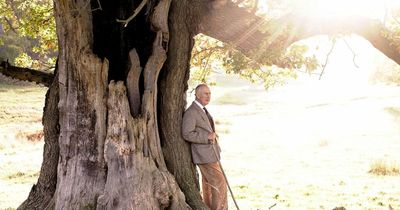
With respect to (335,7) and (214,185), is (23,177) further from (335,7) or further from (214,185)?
(335,7)

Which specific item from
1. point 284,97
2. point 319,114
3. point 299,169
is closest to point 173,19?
point 299,169

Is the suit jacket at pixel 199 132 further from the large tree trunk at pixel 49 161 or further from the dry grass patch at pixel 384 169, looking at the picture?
the dry grass patch at pixel 384 169

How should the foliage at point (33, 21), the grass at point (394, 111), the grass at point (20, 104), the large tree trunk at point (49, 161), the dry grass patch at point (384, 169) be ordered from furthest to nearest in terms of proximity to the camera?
the grass at point (20, 104) → the grass at point (394, 111) → the dry grass patch at point (384, 169) → the foliage at point (33, 21) → the large tree trunk at point (49, 161)

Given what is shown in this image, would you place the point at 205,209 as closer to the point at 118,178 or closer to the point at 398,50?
the point at 118,178

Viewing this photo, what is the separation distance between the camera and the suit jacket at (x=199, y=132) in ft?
29.8

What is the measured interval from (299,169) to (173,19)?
46.7 ft

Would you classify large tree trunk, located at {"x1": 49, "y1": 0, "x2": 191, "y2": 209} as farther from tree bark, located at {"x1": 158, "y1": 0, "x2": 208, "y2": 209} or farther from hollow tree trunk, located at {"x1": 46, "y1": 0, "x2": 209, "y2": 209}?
tree bark, located at {"x1": 158, "y1": 0, "x2": 208, "y2": 209}

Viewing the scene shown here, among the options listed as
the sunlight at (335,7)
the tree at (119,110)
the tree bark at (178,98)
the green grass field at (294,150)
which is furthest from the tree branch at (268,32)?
the green grass field at (294,150)

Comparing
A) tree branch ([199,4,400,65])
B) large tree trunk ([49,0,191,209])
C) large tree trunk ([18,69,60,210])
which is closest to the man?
large tree trunk ([49,0,191,209])

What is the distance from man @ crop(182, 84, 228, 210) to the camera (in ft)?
29.8

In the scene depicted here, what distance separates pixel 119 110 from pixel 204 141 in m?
1.49

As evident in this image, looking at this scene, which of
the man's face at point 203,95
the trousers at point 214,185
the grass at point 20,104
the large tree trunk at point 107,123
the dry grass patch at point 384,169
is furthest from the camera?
the grass at point 20,104

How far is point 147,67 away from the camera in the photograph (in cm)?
882

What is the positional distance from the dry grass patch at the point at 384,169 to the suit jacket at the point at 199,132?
13.0 metres
